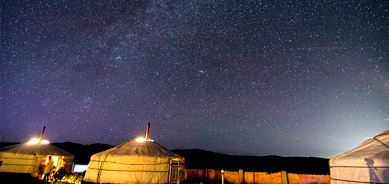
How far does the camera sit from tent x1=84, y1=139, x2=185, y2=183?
895cm

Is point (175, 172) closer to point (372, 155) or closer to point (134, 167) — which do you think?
point (134, 167)

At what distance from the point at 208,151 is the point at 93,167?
52245 millimetres

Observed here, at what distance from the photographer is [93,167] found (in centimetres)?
955

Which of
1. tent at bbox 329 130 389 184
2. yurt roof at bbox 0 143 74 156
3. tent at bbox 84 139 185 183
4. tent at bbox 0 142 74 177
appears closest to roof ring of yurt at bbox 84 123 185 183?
tent at bbox 84 139 185 183

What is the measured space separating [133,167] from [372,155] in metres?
8.47

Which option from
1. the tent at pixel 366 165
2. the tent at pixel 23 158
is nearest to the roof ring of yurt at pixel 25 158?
the tent at pixel 23 158

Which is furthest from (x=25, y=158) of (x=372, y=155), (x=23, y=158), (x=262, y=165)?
(x=262, y=165)

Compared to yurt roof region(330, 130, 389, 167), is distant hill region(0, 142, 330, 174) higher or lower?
lower

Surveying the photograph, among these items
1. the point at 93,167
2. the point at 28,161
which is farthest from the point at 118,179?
the point at 28,161

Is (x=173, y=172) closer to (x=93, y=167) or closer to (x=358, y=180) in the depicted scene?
(x=93, y=167)

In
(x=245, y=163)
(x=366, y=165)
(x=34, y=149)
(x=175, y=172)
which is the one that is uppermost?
(x=366, y=165)

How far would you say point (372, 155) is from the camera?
17.1 ft

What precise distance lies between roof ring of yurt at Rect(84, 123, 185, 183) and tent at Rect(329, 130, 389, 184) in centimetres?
648

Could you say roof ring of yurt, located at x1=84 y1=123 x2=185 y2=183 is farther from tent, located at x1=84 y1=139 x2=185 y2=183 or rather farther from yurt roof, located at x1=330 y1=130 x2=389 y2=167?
yurt roof, located at x1=330 y1=130 x2=389 y2=167
